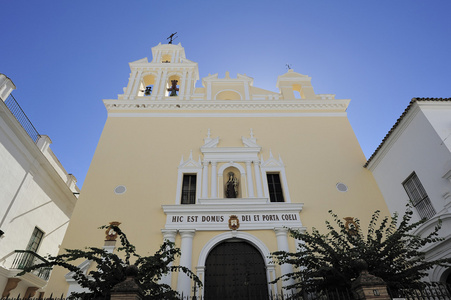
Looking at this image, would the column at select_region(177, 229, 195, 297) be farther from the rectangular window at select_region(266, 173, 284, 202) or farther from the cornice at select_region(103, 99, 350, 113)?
the cornice at select_region(103, 99, 350, 113)

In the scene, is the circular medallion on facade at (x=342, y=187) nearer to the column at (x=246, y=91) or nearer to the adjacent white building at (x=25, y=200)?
the column at (x=246, y=91)

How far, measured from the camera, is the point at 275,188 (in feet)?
40.0

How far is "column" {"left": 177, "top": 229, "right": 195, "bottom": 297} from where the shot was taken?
938 centimetres

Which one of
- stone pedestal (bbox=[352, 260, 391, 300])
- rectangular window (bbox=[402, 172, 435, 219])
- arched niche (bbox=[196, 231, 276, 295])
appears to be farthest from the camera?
arched niche (bbox=[196, 231, 276, 295])

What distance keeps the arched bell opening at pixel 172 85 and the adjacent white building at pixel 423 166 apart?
9.93 meters

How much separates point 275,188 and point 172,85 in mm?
8179

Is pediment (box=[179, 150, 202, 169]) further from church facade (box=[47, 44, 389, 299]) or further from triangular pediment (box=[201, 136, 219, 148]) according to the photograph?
triangular pediment (box=[201, 136, 219, 148])

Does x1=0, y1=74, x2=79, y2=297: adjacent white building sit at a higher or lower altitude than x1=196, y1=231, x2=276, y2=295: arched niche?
higher

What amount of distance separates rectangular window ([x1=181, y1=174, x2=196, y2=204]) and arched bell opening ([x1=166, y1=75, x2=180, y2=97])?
549cm

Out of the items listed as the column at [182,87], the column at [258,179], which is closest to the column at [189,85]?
the column at [182,87]

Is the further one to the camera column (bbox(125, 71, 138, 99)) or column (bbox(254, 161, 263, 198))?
column (bbox(125, 71, 138, 99))

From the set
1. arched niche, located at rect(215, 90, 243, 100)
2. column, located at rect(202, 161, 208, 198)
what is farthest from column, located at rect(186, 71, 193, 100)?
column, located at rect(202, 161, 208, 198)

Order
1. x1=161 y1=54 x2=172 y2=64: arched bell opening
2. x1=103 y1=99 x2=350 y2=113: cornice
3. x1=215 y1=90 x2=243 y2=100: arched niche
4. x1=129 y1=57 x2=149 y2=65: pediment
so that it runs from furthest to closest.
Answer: x1=161 y1=54 x2=172 y2=64: arched bell opening → x1=129 y1=57 x2=149 y2=65: pediment → x1=215 y1=90 x2=243 y2=100: arched niche → x1=103 y1=99 x2=350 y2=113: cornice

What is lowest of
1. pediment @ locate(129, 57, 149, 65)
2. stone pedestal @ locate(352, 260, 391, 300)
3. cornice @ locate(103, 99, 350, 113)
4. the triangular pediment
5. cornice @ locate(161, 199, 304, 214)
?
stone pedestal @ locate(352, 260, 391, 300)
